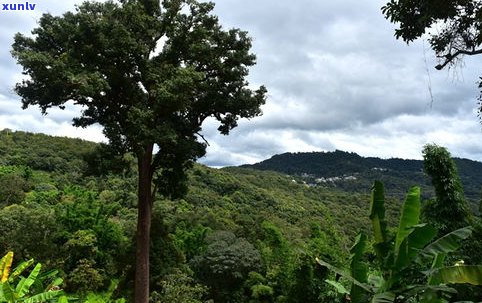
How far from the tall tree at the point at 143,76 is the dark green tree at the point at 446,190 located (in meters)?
7.75

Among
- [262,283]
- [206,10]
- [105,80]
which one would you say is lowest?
[262,283]

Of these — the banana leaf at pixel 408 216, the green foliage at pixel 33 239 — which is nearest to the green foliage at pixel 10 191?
the green foliage at pixel 33 239

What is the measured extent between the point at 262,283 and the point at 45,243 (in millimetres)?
12858

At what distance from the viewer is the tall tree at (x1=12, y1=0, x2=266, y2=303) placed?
1566 centimetres

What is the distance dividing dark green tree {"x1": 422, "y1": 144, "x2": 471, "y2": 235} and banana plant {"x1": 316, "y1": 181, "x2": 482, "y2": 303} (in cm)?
1277

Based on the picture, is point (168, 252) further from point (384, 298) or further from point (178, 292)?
point (384, 298)

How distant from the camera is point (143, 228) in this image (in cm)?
1709

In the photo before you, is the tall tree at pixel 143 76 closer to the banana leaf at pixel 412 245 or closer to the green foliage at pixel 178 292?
the green foliage at pixel 178 292

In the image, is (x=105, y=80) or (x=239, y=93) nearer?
(x=105, y=80)

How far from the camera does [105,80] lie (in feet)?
52.3

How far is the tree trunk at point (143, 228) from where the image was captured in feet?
54.7

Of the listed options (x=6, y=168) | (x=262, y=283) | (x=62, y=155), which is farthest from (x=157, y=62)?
(x=62, y=155)

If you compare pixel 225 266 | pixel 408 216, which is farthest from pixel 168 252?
pixel 408 216

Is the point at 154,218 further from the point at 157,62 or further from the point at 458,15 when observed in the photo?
the point at 458,15
